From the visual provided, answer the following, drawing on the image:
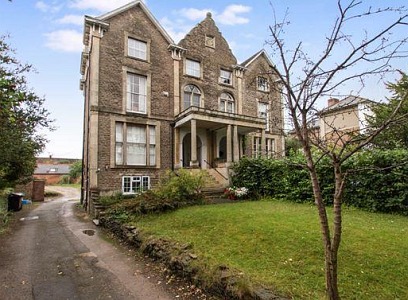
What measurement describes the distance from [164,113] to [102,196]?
6.40 meters

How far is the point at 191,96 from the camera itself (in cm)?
1847

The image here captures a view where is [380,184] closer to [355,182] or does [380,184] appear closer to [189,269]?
[355,182]

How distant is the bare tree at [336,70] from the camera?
305 centimetres

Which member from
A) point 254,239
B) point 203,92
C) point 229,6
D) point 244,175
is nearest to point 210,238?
point 254,239

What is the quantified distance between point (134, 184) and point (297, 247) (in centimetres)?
1154

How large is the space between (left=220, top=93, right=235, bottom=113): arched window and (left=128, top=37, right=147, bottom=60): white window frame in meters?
6.43

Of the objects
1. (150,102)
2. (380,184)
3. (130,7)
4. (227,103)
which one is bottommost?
(380,184)

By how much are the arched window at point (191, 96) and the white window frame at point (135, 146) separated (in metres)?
3.23

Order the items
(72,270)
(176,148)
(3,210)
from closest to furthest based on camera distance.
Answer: (72,270) → (3,210) → (176,148)

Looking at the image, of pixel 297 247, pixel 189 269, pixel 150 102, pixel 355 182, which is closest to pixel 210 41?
pixel 150 102

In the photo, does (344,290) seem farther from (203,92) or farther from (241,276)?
Answer: (203,92)

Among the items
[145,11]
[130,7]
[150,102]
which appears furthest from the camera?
[145,11]

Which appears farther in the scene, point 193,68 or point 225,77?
point 225,77

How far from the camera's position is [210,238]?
6.94 meters
